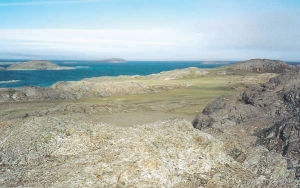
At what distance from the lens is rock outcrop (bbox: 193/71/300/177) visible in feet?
84.2

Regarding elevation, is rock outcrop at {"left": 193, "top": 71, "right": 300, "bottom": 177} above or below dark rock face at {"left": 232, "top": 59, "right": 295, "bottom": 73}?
below

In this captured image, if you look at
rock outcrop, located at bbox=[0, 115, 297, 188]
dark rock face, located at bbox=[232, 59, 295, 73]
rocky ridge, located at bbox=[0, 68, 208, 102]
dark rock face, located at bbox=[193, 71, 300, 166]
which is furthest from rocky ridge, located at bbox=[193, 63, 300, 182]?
dark rock face, located at bbox=[232, 59, 295, 73]

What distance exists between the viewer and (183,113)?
157 feet

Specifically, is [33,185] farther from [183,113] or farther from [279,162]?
[183,113]

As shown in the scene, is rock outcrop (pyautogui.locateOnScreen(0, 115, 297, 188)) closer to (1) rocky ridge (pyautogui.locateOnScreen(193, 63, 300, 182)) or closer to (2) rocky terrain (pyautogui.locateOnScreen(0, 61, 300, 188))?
(2) rocky terrain (pyautogui.locateOnScreen(0, 61, 300, 188))

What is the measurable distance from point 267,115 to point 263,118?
5.39 feet

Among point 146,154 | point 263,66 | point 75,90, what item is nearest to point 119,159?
point 146,154

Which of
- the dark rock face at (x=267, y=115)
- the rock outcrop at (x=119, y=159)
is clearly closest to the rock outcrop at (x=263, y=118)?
the dark rock face at (x=267, y=115)

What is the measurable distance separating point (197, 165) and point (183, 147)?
68.1 inches

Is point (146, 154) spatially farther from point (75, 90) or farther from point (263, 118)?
point (75, 90)

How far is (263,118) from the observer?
33250 mm

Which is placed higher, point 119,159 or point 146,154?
point 146,154

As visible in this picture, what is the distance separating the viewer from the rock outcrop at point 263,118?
2567 cm

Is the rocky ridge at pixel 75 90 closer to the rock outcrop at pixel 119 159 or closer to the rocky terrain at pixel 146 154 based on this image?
the rocky terrain at pixel 146 154
